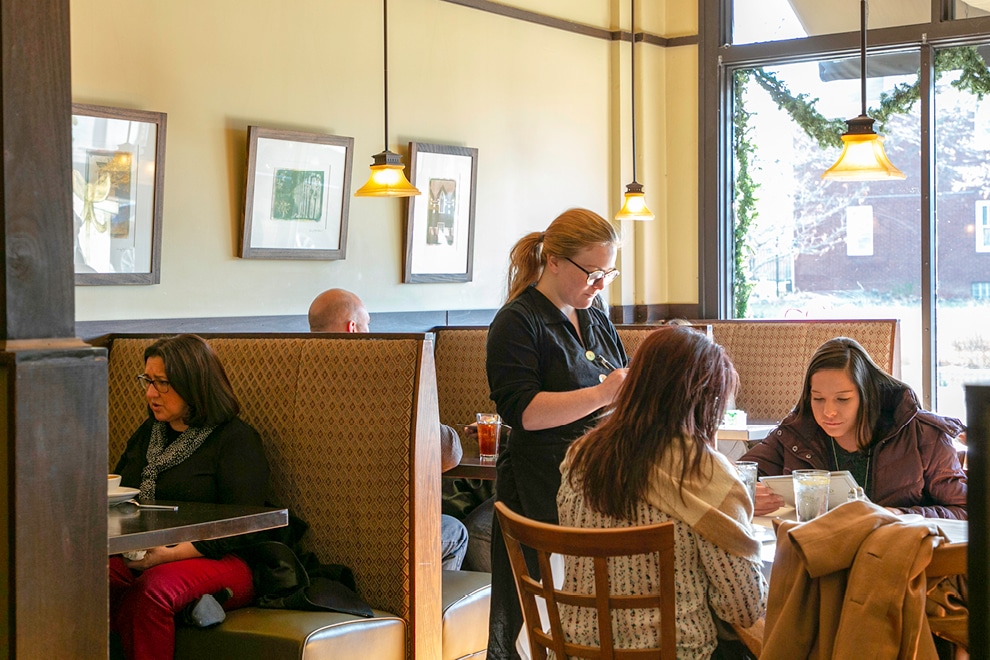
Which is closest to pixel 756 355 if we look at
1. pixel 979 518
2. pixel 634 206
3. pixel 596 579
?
pixel 634 206

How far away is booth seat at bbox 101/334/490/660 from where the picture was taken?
3.31 metres

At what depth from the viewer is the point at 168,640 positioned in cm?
307

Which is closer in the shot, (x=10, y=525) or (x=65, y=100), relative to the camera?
(x=10, y=525)

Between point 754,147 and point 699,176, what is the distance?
40 centimetres

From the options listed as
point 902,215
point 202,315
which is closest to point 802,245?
point 902,215

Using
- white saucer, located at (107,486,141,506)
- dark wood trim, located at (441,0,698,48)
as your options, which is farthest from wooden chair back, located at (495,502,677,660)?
dark wood trim, located at (441,0,698,48)

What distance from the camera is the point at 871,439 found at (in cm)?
307

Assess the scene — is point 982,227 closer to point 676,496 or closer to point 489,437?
point 489,437

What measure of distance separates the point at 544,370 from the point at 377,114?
2862mm

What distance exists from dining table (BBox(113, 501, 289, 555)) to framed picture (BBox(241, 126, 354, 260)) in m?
2.11

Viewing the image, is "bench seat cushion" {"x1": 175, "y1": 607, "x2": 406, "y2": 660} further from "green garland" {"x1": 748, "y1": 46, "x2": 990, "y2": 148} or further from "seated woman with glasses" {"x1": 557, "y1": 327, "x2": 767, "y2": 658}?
"green garland" {"x1": 748, "y1": 46, "x2": 990, "y2": 148}

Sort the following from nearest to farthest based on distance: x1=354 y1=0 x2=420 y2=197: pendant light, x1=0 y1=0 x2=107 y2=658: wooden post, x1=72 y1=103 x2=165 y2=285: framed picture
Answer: x1=0 y1=0 x2=107 y2=658: wooden post
x1=72 y1=103 x2=165 y2=285: framed picture
x1=354 y1=0 x2=420 y2=197: pendant light

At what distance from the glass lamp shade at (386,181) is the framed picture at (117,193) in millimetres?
901

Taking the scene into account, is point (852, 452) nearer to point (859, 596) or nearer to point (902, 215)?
point (859, 596)
